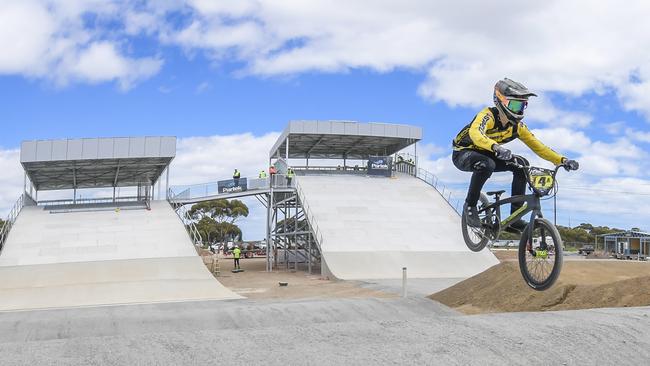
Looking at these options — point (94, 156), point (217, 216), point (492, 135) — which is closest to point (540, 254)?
point (492, 135)

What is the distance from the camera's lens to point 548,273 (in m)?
8.87

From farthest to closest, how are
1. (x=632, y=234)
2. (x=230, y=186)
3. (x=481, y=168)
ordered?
(x=632, y=234)
(x=230, y=186)
(x=481, y=168)

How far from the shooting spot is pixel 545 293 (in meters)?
18.6

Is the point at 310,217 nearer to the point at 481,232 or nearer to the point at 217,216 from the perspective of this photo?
the point at 481,232

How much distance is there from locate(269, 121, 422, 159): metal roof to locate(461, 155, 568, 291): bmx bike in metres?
36.4

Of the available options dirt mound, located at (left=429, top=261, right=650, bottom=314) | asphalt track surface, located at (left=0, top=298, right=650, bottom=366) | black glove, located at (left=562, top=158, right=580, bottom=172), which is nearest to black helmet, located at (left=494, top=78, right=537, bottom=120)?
black glove, located at (left=562, top=158, right=580, bottom=172)

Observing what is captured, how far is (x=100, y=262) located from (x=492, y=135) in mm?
26014

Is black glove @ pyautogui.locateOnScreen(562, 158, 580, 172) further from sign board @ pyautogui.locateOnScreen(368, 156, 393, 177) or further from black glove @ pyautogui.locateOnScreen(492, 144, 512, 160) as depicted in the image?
sign board @ pyautogui.locateOnScreen(368, 156, 393, 177)

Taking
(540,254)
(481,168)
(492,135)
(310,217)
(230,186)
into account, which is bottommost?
(540,254)

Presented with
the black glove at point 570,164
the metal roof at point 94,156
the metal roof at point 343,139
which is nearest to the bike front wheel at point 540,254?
the black glove at point 570,164

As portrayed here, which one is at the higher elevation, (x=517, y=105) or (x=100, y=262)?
(x=517, y=105)

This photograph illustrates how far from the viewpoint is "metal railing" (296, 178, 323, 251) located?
36.6 m

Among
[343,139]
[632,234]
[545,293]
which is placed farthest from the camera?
[632,234]

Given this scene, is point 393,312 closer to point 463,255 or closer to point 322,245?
point 322,245
